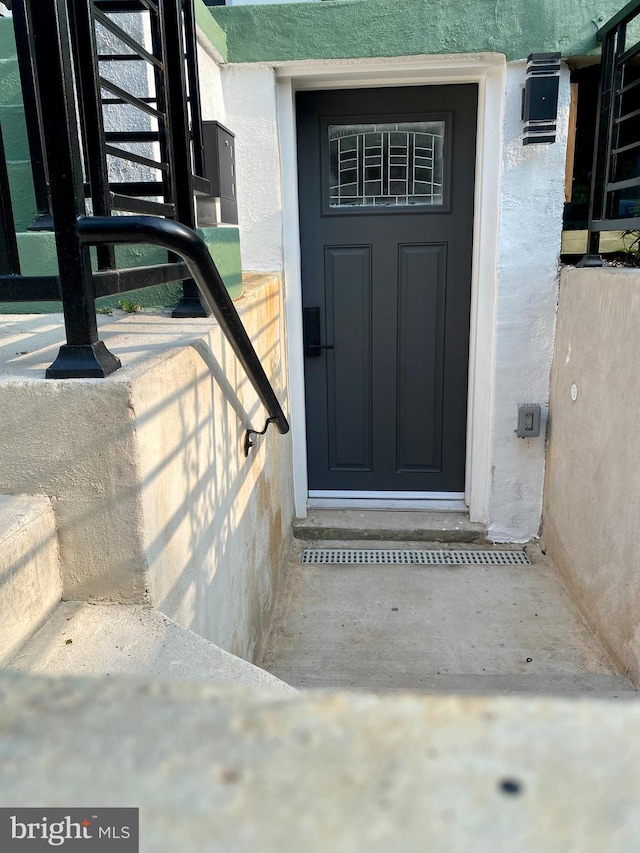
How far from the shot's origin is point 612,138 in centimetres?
329

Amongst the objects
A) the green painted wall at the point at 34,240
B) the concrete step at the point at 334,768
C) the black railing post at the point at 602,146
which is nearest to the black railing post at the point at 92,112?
the green painted wall at the point at 34,240

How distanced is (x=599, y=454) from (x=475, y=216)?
1558 millimetres

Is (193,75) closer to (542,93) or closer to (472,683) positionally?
(542,93)

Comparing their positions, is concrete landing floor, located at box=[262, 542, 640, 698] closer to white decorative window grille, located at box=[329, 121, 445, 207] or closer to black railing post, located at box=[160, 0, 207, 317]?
black railing post, located at box=[160, 0, 207, 317]

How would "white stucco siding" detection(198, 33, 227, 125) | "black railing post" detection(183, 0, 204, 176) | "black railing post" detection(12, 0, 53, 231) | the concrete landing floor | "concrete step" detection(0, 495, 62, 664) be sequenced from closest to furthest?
"concrete step" detection(0, 495, 62, 664) < "black railing post" detection(12, 0, 53, 231) < "black railing post" detection(183, 0, 204, 176) < the concrete landing floor < "white stucco siding" detection(198, 33, 227, 125)

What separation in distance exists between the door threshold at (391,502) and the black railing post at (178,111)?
2381 millimetres

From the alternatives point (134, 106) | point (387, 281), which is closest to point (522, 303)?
point (387, 281)

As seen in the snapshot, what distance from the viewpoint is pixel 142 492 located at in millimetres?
1471

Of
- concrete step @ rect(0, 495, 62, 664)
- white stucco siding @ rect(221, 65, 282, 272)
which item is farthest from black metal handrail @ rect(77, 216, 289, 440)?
white stucco siding @ rect(221, 65, 282, 272)

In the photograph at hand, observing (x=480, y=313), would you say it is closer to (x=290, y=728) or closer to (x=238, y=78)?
(x=238, y=78)

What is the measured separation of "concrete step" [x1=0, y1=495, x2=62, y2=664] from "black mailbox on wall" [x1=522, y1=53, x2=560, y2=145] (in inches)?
119

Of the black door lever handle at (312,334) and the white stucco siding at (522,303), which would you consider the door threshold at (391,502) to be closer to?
the white stucco siding at (522,303)

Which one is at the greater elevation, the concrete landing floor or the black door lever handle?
the black door lever handle

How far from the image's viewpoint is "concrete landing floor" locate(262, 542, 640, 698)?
2.78 meters
